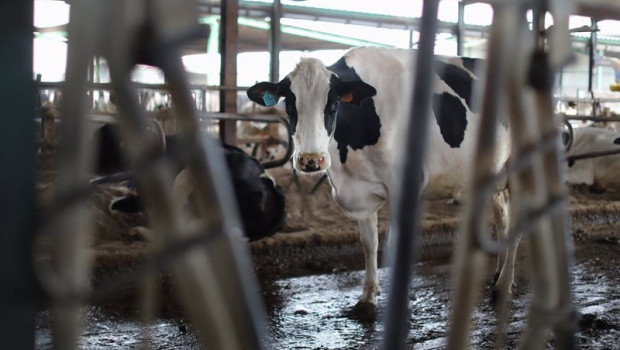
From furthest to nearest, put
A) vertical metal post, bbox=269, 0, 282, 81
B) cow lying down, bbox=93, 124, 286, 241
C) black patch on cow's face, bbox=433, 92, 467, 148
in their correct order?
vertical metal post, bbox=269, 0, 282, 81, cow lying down, bbox=93, 124, 286, 241, black patch on cow's face, bbox=433, 92, 467, 148

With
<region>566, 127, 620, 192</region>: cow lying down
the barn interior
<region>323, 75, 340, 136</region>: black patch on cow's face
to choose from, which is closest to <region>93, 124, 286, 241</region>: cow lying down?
the barn interior

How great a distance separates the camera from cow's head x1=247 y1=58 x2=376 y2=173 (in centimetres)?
352

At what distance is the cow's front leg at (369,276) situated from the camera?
3.88 metres

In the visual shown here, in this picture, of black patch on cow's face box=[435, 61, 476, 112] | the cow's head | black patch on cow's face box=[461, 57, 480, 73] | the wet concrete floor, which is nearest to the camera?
the wet concrete floor

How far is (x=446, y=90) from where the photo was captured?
4.23 m

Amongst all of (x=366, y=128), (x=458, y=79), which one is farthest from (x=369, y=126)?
(x=458, y=79)

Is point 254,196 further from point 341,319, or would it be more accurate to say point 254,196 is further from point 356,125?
point 341,319

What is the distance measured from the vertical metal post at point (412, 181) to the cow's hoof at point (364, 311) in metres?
3.02

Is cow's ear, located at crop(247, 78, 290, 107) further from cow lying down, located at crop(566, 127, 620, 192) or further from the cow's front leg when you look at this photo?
cow lying down, located at crop(566, 127, 620, 192)

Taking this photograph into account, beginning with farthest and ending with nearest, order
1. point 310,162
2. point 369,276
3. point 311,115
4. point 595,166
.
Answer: point 595,166 < point 369,276 < point 311,115 < point 310,162

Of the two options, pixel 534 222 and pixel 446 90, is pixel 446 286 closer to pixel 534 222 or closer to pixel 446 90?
pixel 446 90

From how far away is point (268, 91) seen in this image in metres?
3.88

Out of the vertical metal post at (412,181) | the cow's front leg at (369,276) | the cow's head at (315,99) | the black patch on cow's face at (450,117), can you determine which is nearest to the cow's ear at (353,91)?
the cow's head at (315,99)

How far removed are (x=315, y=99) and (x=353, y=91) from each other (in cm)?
22
